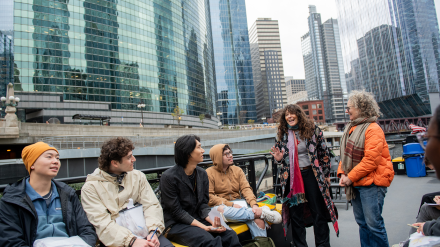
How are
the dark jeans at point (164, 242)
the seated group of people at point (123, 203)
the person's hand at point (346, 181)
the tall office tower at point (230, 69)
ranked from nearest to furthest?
the seated group of people at point (123, 203)
the dark jeans at point (164, 242)
the person's hand at point (346, 181)
the tall office tower at point (230, 69)

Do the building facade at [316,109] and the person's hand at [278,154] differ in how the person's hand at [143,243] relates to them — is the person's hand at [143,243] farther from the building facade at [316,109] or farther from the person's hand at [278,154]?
the building facade at [316,109]

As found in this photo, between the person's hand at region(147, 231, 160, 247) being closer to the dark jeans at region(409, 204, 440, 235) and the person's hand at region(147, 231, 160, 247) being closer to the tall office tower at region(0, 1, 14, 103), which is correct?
the dark jeans at region(409, 204, 440, 235)

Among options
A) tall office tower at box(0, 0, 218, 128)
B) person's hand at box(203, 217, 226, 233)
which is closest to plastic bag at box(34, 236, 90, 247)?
person's hand at box(203, 217, 226, 233)

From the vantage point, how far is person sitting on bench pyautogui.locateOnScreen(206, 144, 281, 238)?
11.1ft

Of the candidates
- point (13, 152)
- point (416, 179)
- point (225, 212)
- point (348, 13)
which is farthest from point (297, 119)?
point (348, 13)

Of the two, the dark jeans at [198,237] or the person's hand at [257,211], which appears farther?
the person's hand at [257,211]

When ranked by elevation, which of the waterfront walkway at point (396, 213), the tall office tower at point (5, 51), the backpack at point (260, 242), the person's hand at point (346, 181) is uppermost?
the tall office tower at point (5, 51)

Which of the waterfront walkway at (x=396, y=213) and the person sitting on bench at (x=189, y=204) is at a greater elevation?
the person sitting on bench at (x=189, y=204)

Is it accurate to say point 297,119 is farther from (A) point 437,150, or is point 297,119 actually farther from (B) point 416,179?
(B) point 416,179

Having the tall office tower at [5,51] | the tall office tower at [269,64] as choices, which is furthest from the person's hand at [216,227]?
the tall office tower at [269,64]

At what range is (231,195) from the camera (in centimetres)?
393

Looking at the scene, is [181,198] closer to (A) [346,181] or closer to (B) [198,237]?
Answer: (B) [198,237]

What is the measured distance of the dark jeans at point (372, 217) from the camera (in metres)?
3.18

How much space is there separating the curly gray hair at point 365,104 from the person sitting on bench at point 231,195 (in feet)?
6.32
